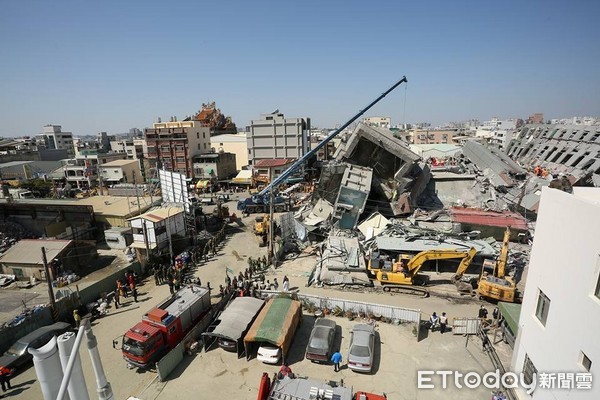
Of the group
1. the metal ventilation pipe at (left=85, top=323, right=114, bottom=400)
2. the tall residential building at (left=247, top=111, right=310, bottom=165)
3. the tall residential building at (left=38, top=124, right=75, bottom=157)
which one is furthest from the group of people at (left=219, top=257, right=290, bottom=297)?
the tall residential building at (left=38, top=124, right=75, bottom=157)

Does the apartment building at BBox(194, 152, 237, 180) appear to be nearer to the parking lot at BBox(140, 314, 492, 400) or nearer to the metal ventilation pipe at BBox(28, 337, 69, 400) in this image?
the parking lot at BBox(140, 314, 492, 400)

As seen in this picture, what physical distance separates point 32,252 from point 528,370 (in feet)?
102

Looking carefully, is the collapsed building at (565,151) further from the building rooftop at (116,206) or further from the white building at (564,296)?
the building rooftop at (116,206)

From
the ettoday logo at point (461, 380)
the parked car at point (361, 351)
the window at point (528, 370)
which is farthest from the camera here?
the parked car at point (361, 351)

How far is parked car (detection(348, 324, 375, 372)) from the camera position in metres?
13.5

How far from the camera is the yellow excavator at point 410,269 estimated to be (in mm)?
20469

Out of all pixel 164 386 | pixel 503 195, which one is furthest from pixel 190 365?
pixel 503 195

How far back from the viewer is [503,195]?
1380 inches

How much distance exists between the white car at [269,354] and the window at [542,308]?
10193mm

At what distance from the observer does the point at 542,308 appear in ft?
32.9

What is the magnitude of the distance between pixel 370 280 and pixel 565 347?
1339 cm

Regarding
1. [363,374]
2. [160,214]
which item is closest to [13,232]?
[160,214]

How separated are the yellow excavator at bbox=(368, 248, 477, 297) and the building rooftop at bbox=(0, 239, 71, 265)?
23.6 metres

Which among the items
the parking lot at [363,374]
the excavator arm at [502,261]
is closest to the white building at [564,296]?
the parking lot at [363,374]
